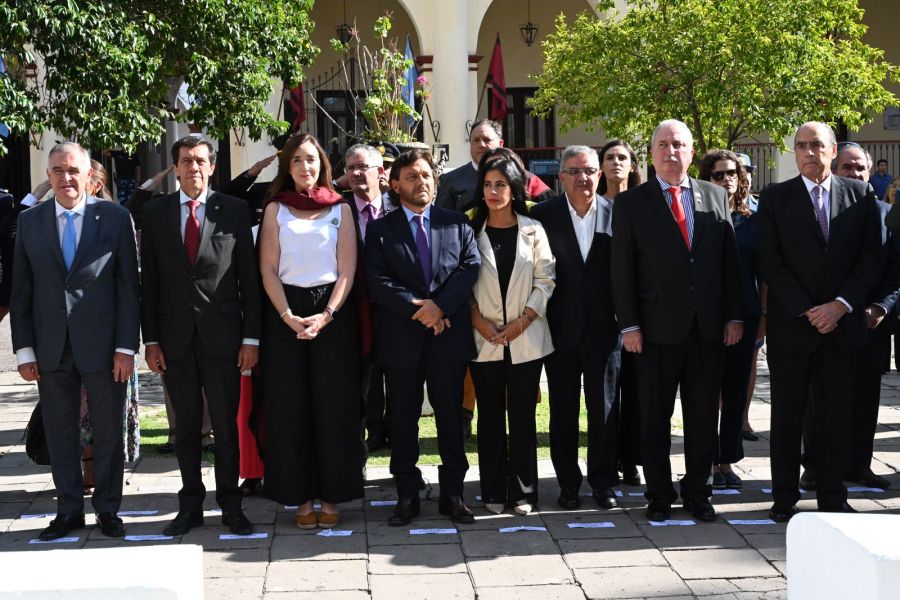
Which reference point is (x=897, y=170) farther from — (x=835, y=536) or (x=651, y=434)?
(x=835, y=536)

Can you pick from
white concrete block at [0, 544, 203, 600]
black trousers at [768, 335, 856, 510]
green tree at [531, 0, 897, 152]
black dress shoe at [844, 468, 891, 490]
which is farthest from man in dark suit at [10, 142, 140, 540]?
green tree at [531, 0, 897, 152]

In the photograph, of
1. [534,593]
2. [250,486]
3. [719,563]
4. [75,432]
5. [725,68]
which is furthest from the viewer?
[725,68]

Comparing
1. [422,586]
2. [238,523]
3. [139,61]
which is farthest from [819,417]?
[139,61]

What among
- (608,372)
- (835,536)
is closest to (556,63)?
(608,372)

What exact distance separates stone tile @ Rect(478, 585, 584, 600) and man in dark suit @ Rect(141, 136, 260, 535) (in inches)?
60.7

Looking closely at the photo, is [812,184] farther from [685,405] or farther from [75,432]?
[75,432]

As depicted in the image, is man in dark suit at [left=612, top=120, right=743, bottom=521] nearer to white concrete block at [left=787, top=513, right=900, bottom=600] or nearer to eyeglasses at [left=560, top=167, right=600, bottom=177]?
A: eyeglasses at [left=560, top=167, right=600, bottom=177]

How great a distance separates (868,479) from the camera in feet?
22.6

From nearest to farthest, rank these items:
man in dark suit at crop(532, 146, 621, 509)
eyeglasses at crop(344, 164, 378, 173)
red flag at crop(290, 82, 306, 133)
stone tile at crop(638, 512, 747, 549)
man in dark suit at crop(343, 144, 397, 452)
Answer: stone tile at crop(638, 512, 747, 549), man in dark suit at crop(343, 144, 397, 452), man in dark suit at crop(532, 146, 621, 509), eyeglasses at crop(344, 164, 378, 173), red flag at crop(290, 82, 306, 133)

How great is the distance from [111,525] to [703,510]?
3087 millimetres

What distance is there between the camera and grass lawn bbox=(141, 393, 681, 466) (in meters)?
7.63

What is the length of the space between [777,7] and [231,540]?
1009 cm

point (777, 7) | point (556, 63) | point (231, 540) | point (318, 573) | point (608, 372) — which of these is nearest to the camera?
point (318, 573)

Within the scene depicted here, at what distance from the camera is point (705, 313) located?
6047 millimetres
